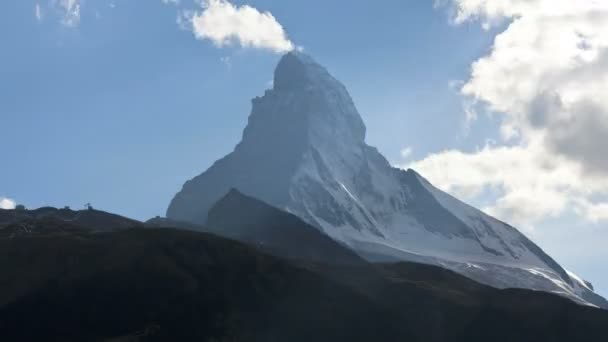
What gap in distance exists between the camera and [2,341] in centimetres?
19912
